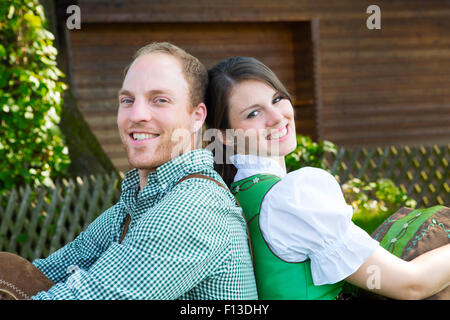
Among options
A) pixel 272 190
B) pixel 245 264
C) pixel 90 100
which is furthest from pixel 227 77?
pixel 90 100

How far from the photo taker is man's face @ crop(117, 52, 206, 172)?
5.66ft

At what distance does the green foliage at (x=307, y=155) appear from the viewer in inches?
230

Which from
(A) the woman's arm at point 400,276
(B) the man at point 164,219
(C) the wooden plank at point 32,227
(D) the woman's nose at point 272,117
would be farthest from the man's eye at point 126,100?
(C) the wooden plank at point 32,227

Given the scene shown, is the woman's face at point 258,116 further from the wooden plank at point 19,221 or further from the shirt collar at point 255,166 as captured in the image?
the wooden plank at point 19,221

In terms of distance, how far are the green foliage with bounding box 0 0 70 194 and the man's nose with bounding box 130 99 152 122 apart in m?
3.73

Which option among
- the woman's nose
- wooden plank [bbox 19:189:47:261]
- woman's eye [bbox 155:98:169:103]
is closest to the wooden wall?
wooden plank [bbox 19:189:47:261]

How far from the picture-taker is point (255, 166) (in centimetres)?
195

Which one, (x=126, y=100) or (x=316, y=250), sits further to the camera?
(x=126, y=100)

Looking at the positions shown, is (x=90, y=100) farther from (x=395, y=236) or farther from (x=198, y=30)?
(x=395, y=236)

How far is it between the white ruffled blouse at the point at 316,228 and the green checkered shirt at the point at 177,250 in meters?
0.11

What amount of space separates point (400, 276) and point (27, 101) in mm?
4312

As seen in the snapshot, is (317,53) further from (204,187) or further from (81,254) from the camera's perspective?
(204,187)

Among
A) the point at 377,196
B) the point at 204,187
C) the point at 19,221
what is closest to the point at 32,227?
the point at 19,221

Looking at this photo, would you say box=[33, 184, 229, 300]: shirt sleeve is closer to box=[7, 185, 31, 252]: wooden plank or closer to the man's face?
the man's face
